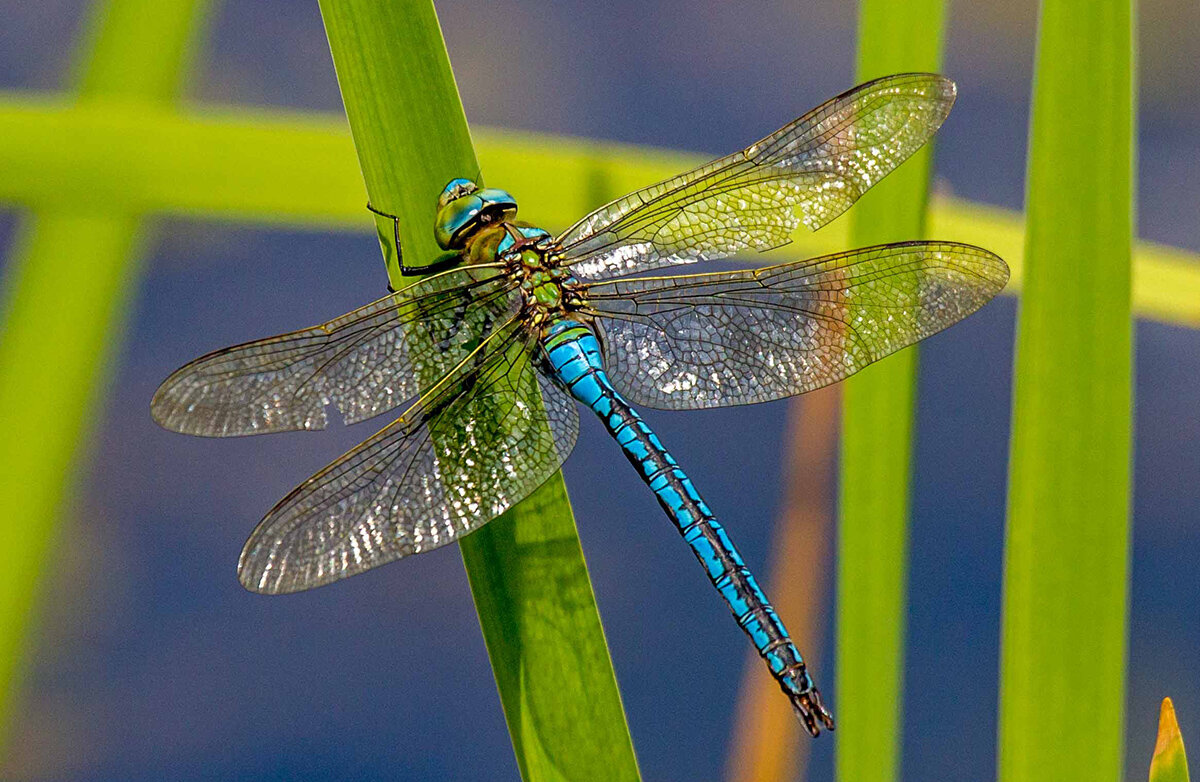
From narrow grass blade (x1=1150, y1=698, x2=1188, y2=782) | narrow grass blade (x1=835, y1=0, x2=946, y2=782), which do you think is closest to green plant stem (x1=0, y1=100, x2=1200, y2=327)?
narrow grass blade (x1=835, y1=0, x2=946, y2=782)

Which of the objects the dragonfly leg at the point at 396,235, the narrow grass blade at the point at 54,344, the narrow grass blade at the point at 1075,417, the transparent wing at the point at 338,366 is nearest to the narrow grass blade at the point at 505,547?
the dragonfly leg at the point at 396,235

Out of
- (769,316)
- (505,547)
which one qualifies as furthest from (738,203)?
(505,547)

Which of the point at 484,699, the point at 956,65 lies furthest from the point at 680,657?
the point at 956,65

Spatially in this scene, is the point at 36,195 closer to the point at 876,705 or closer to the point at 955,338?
the point at 876,705

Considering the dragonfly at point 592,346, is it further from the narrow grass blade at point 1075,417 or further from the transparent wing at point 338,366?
the narrow grass blade at point 1075,417

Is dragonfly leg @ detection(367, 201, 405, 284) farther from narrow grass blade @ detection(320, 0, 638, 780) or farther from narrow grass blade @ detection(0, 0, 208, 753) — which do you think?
narrow grass blade @ detection(0, 0, 208, 753)
